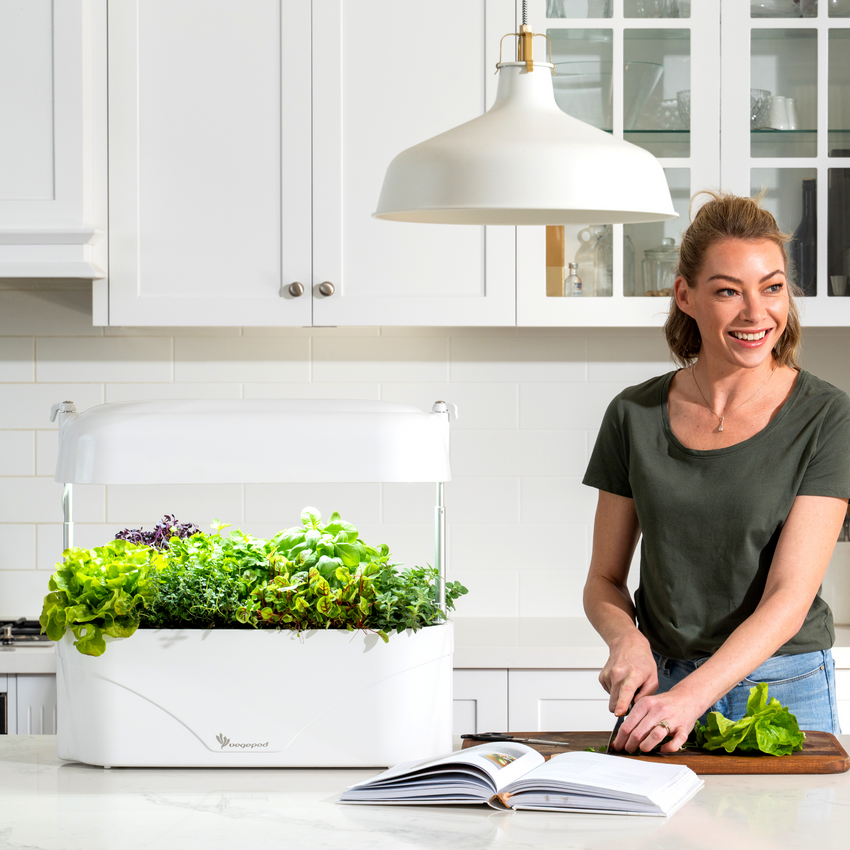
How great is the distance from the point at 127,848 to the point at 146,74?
1.82 metres

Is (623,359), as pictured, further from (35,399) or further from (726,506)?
(35,399)

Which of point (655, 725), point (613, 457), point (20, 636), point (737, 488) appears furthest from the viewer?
point (20, 636)

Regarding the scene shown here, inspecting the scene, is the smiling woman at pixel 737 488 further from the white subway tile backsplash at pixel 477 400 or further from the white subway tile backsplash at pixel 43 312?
the white subway tile backsplash at pixel 43 312

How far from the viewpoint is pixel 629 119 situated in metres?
2.36

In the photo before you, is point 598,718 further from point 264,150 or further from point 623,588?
point 264,150

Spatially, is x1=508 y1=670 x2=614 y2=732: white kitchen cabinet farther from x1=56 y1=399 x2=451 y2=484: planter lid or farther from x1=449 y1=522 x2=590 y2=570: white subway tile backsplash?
x1=56 y1=399 x2=451 y2=484: planter lid

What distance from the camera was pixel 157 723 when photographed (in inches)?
48.3

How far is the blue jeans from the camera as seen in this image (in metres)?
1.46

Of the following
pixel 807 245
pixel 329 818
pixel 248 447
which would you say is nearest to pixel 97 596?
pixel 248 447

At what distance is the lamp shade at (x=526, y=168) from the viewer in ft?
3.46

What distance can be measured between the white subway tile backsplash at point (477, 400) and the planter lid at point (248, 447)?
1.39 m

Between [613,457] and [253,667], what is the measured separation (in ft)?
2.28

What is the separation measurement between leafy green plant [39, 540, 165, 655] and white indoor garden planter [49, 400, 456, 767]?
0.07 feet

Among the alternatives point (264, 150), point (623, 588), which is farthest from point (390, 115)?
point (623, 588)
